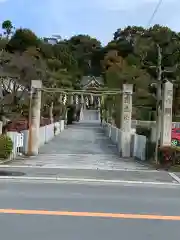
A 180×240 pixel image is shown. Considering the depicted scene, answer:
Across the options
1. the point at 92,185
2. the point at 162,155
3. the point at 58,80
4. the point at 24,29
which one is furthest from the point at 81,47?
the point at 92,185

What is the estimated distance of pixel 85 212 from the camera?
8.59 metres

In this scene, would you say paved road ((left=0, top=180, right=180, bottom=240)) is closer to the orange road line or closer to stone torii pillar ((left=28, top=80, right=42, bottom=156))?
the orange road line

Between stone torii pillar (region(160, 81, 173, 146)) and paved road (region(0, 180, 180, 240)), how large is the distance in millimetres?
9078

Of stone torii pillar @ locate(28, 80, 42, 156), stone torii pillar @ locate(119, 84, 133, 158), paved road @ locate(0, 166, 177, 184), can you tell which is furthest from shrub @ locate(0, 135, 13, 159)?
stone torii pillar @ locate(119, 84, 133, 158)

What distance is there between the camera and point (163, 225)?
7.67 meters

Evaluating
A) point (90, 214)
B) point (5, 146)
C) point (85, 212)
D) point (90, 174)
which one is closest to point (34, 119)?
point (5, 146)

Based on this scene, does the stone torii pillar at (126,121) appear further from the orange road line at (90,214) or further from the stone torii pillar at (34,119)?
the orange road line at (90,214)

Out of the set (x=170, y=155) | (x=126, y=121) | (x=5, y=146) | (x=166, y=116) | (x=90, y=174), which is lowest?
(x=90, y=174)

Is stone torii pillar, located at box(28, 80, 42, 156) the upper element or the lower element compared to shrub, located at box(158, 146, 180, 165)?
upper

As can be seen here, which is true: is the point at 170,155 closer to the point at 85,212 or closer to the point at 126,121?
the point at 126,121

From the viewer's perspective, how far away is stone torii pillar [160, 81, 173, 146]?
72.1 feet

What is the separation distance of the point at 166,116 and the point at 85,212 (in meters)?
14.3

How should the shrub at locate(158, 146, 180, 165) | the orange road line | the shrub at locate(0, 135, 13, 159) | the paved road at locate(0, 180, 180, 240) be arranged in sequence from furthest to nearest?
the shrub at locate(0, 135, 13, 159)
the shrub at locate(158, 146, 180, 165)
the orange road line
the paved road at locate(0, 180, 180, 240)

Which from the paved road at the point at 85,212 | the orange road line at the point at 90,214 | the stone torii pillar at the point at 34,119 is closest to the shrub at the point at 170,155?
the paved road at the point at 85,212
